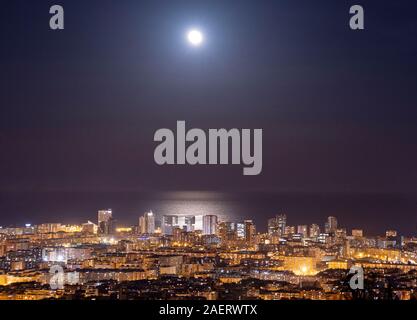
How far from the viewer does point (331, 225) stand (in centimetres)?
812

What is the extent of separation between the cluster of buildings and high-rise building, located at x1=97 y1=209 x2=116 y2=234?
23 mm

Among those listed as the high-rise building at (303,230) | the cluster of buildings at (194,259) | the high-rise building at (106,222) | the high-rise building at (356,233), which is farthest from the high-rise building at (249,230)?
the high-rise building at (106,222)

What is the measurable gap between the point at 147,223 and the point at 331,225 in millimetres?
2795

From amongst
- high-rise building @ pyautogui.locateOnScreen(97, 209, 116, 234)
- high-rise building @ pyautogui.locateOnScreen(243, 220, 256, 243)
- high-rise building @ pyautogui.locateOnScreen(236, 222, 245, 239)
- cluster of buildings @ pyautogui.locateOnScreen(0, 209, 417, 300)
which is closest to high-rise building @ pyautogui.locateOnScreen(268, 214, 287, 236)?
Result: cluster of buildings @ pyautogui.locateOnScreen(0, 209, 417, 300)

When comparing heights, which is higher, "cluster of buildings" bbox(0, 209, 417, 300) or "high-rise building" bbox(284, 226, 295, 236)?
"high-rise building" bbox(284, 226, 295, 236)

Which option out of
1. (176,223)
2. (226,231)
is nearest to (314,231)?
(226,231)

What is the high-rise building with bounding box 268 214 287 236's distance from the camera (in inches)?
341

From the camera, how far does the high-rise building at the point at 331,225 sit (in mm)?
7980

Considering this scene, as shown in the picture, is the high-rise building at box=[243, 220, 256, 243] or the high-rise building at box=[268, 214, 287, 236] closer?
the high-rise building at box=[243, 220, 256, 243]

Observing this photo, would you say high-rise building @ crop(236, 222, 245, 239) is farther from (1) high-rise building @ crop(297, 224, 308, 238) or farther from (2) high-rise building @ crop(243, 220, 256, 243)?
(1) high-rise building @ crop(297, 224, 308, 238)
